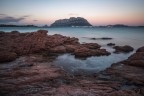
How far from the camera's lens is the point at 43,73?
17.1 m

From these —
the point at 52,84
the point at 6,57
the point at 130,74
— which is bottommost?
the point at 130,74

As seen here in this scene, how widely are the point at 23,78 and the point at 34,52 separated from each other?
14.3 m

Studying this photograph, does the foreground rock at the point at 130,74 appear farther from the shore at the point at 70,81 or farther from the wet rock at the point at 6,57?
the wet rock at the point at 6,57

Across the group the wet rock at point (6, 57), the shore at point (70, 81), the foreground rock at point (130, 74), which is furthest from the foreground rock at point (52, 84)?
the wet rock at point (6, 57)

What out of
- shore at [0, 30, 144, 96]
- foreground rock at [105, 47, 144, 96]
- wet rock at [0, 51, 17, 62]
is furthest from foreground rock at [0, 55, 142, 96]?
wet rock at [0, 51, 17, 62]

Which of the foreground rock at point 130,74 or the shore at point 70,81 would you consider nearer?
the shore at point 70,81

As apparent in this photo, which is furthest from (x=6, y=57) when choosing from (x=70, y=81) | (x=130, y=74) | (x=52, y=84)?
(x=130, y=74)

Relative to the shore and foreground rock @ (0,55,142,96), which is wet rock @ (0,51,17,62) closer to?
the shore

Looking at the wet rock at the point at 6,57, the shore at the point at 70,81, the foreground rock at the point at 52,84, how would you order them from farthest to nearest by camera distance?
1. the wet rock at the point at 6,57
2. the shore at the point at 70,81
3. the foreground rock at the point at 52,84

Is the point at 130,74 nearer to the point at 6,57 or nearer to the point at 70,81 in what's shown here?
the point at 70,81

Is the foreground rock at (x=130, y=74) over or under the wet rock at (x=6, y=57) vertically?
under

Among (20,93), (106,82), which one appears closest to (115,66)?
(106,82)

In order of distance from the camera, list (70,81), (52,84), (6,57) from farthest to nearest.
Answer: (6,57)
(70,81)
(52,84)

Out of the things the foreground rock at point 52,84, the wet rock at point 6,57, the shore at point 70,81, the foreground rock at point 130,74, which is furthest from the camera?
the wet rock at point 6,57
